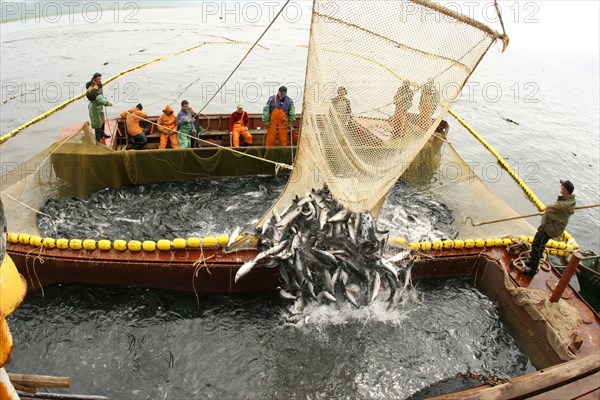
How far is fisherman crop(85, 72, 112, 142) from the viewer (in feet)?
32.9

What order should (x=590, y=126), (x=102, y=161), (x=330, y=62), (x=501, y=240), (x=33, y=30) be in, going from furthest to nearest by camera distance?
(x=33, y=30)
(x=590, y=126)
(x=102, y=161)
(x=501, y=240)
(x=330, y=62)

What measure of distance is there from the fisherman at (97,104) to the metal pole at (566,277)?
10362 mm

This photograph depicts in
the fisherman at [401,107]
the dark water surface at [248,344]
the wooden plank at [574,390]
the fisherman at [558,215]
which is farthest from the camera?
the fisherman at [558,215]

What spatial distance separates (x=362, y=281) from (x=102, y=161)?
6701 mm

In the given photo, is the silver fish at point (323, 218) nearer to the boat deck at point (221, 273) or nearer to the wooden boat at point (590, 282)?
the boat deck at point (221, 273)

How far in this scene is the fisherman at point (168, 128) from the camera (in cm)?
1051

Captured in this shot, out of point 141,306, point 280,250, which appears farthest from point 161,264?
point 280,250

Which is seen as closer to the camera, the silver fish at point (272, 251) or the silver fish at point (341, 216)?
the silver fish at point (272, 251)

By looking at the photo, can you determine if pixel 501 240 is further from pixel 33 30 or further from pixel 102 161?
pixel 33 30

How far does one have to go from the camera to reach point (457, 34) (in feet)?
18.7

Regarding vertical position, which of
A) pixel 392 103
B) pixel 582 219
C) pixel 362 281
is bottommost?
pixel 582 219

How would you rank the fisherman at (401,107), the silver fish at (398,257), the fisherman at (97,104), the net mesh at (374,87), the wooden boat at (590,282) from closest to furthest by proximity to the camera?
the net mesh at (374,87) → the fisherman at (401,107) → the silver fish at (398,257) → the wooden boat at (590,282) → the fisherman at (97,104)

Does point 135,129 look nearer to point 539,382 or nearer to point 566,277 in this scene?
point 566,277

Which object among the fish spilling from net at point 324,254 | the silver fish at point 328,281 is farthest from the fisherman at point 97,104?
the silver fish at point 328,281
